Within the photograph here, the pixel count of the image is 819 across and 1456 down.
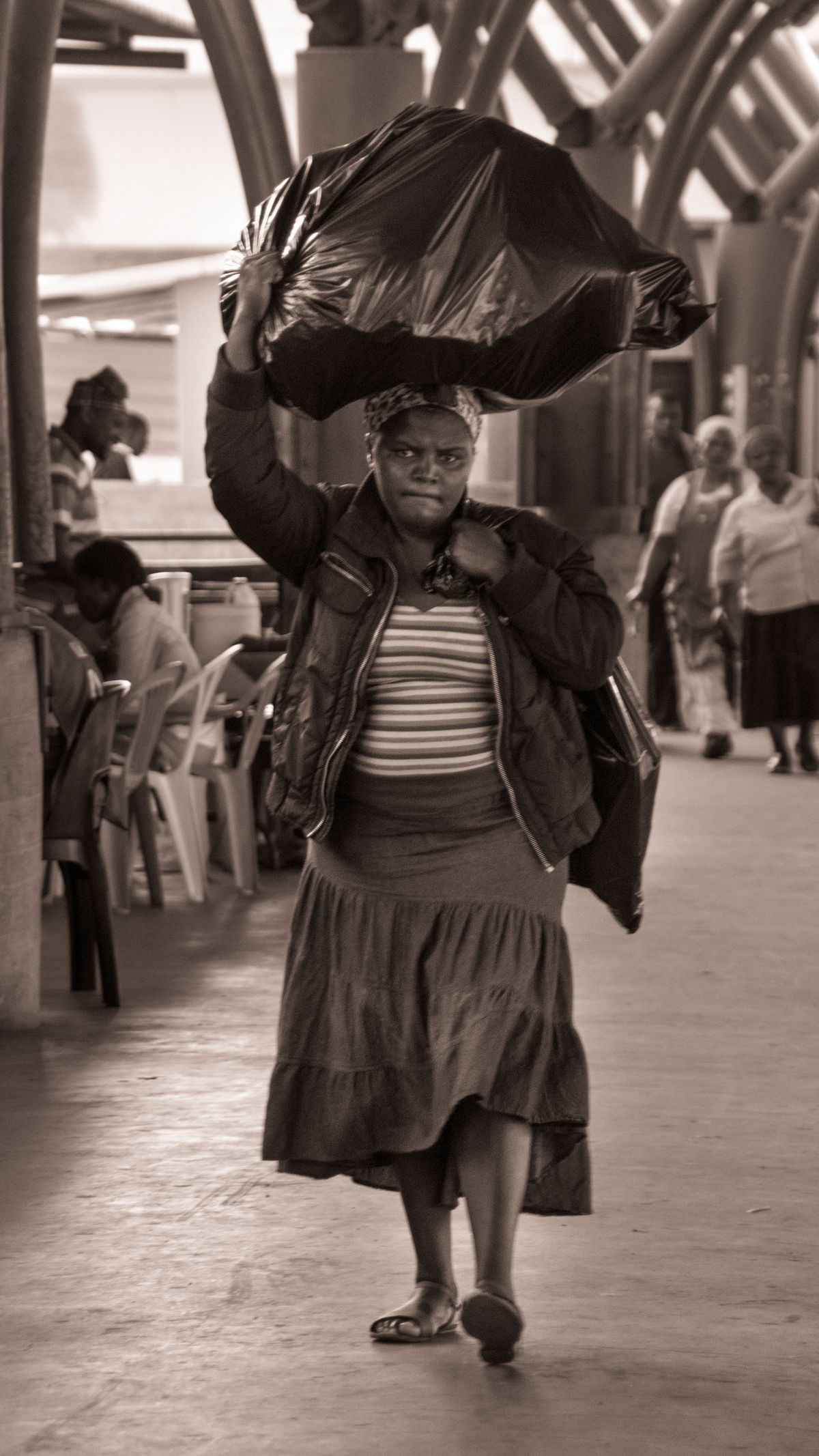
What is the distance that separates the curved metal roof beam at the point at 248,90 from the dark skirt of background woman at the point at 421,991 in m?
7.89

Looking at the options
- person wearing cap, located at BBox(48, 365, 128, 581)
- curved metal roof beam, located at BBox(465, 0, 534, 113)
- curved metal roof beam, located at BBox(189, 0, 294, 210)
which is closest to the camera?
person wearing cap, located at BBox(48, 365, 128, 581)

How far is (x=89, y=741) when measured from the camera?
731cm

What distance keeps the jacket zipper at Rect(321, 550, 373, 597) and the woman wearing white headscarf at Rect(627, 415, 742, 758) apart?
11533 millimetres

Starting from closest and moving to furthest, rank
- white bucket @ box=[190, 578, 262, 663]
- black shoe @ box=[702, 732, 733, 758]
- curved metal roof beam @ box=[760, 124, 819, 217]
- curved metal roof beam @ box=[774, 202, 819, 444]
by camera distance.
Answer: white bucket @ box=[190, 578, 262, 663], black shoe @ box=[702, 732, 733, 758], curved metal roof beam @ box=[774, 202, 819, 444], curved metal roof beam @ box=[760, 124, 819, 217]

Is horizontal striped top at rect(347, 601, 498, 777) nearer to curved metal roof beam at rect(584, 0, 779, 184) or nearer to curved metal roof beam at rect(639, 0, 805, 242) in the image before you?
curved metal roof beam at rect(639, 0, 805, 242)

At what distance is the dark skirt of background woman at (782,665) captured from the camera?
14.4 meters

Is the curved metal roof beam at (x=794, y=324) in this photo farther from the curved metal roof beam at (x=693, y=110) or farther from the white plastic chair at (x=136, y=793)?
the white plastic chair at (x=136, y=793)

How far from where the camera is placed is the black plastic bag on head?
4.05m

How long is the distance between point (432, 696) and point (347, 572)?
0.85 feet

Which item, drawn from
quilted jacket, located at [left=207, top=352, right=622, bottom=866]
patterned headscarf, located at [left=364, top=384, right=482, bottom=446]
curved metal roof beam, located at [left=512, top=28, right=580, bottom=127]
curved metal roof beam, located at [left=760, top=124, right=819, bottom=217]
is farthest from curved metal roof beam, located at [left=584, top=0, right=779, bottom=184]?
quilted jacket, located at [left=207, top=352, right=622, bottom=866]

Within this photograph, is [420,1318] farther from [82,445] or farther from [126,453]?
[126,453]

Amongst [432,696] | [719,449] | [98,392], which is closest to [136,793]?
[98,392]

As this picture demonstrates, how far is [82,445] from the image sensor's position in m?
10.6

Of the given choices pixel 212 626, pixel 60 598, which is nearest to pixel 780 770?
pixel 212 626
